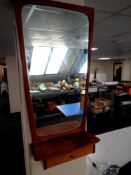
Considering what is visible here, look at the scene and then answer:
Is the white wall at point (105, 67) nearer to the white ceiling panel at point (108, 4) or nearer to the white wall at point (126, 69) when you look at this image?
the white wall at point (126, 69)

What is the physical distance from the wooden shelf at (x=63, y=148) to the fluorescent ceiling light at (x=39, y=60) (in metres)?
0.54

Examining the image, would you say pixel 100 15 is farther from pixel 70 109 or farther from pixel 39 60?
pixel 70 109

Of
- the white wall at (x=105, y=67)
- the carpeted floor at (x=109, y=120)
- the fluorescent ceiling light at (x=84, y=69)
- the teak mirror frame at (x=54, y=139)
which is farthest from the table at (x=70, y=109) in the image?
the white wall at (x=105, y=67)

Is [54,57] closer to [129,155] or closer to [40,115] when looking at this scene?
[40,115]

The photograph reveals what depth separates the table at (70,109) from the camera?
1.28 m

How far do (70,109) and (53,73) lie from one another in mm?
375

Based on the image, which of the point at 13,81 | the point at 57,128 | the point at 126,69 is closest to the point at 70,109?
the point at 57,128

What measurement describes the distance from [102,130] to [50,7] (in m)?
3.61

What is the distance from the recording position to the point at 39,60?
1286 millimetres

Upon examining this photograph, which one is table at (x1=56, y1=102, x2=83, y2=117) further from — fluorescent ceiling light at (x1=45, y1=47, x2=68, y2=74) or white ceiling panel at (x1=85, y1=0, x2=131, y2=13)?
white ceiling panel at (x1=85, y1=0, x2=131, y2=13)

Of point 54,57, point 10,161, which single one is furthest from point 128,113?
point 54,57

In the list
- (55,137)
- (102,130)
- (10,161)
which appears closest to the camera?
(55,137)

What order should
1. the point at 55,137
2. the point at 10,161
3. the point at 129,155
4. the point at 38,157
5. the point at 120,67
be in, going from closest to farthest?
the point at 38,157
the point at 55,137
the point at 129,155
the point at 10,161
the point at 120,67

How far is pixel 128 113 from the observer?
205 inches
